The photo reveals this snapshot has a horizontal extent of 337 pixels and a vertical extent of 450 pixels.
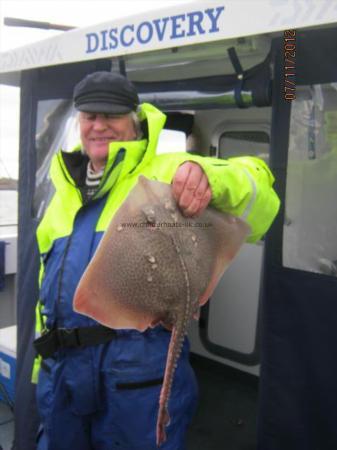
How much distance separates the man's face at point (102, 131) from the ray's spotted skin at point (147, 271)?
0.65m

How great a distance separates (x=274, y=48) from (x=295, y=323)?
3.89 feet

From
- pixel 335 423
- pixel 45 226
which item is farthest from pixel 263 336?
pixel 45 226

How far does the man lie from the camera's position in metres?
1.65

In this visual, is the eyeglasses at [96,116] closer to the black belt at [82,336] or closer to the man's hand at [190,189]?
the man's hand at [190,189]

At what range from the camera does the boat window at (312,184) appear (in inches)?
74.8

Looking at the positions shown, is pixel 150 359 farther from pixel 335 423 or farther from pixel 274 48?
pixel 274 48

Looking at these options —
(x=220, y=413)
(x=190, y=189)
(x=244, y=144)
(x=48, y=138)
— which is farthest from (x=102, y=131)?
(x=220, y=413)

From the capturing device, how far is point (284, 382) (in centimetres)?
202

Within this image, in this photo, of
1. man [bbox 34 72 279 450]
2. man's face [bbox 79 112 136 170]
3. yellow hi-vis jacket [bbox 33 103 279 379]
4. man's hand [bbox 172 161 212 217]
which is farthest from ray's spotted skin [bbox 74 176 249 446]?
man's face [bbox 79 112 136 170]

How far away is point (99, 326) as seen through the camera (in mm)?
1682

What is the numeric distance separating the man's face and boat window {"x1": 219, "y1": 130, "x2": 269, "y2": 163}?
78.3 inches

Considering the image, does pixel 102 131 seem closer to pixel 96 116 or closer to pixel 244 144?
pixel 96 116
